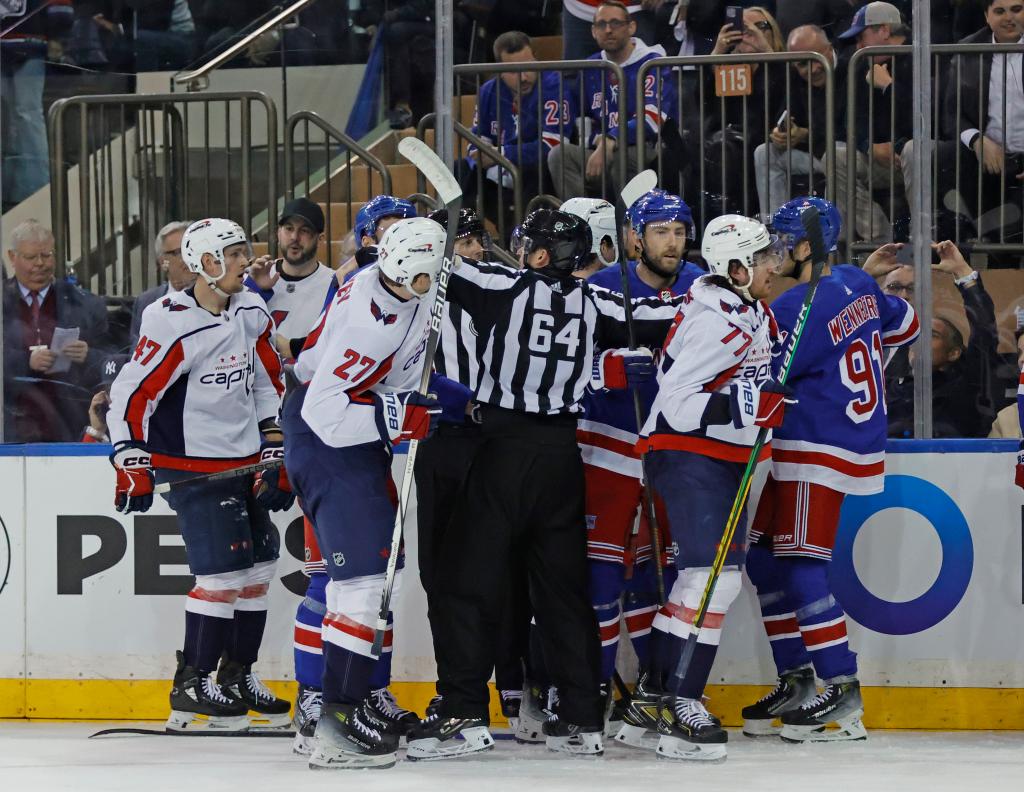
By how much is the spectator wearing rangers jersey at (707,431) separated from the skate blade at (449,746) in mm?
421

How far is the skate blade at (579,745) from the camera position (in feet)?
12.8

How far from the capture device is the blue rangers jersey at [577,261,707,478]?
4203mm

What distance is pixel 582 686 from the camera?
387cm

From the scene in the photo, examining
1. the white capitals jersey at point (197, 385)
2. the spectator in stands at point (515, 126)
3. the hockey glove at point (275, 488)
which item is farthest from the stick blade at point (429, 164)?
the spectator in stands at point (515, 126)

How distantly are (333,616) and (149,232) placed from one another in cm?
288

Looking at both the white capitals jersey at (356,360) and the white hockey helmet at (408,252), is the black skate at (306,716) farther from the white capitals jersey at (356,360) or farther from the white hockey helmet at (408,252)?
the white hockey helmet at (408,252)

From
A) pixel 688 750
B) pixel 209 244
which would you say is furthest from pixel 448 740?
pixel 209 244

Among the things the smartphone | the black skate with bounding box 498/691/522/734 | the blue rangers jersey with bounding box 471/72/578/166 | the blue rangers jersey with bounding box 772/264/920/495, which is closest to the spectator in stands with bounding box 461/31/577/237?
the blue rangers jersey with bounding box 471/72/578/166

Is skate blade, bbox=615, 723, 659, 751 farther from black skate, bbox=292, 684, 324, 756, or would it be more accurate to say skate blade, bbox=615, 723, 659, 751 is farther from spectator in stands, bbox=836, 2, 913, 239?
spectator in stands, bbox=836, 2, 913, 239

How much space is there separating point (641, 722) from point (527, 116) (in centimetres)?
261

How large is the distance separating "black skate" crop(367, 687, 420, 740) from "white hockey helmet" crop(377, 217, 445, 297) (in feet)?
3.31

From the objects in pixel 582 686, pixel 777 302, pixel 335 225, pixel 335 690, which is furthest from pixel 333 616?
pixel 335 225

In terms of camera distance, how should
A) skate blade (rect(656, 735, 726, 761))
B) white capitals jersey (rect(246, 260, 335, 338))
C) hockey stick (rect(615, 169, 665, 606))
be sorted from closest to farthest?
skate blade (rect(656, 735, 726, 761)) → hockey stick (rect(615, 169, 665, 606)) → white capitals jersey (rect(246, 260, 335, 338))

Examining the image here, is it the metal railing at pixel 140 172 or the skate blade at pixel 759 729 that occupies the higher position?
the metal railing at pixel 140 172
